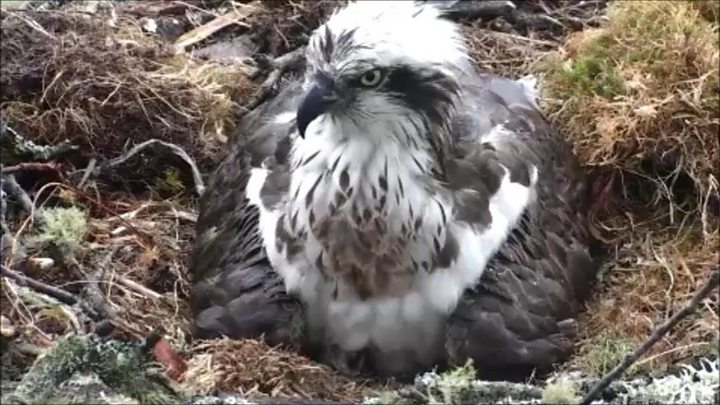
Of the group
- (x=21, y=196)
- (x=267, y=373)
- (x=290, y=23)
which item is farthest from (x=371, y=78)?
(x=290, y=23)

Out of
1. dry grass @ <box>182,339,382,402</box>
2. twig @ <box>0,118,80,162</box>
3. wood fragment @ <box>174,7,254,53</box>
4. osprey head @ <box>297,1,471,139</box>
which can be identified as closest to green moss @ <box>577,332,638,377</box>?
dry grass @ <box>182,339,382,402</box>

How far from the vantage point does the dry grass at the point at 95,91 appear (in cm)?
516

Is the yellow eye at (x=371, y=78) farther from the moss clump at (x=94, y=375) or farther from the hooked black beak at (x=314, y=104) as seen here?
the moss clump at (x=94, y=375)

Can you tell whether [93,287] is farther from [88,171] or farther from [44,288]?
[88,171]

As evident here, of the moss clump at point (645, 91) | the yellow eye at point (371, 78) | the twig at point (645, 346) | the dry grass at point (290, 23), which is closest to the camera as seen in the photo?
the twig at point (645, 346)

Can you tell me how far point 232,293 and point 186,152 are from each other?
1.00m

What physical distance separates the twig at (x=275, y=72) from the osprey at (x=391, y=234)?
101 cm

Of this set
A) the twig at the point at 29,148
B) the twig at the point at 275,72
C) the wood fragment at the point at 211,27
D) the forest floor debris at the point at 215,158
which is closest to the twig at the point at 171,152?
the forest floor debris at the point at 215,158

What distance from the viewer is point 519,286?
439cm

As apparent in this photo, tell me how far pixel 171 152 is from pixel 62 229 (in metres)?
0.86

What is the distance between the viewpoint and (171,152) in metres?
5.23

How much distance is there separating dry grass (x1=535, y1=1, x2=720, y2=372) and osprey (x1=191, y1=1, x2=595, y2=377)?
0.92 ft

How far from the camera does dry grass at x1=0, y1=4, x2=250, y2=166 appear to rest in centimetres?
516

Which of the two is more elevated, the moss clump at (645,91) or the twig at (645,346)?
the twig at (645,346)
